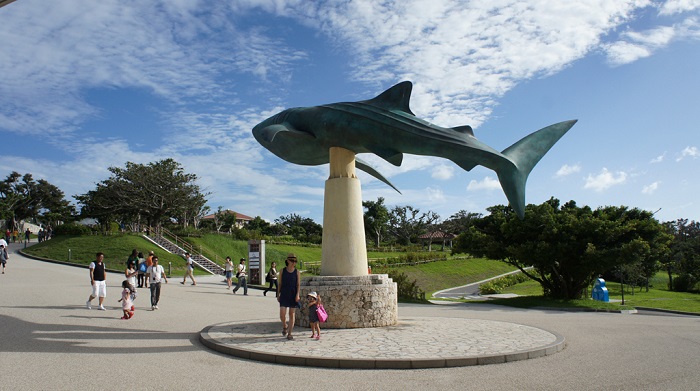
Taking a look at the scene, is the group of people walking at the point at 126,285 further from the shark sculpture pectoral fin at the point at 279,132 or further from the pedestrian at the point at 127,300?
the shark sculpture pectoral fin at the point at 279,132

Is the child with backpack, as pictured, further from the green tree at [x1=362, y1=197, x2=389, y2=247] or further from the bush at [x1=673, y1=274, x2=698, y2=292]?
the green tree at [x1=362, y1=197, x2=389, y2=247]

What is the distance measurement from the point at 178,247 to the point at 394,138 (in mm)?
33398

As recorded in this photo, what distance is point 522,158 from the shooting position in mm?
10344

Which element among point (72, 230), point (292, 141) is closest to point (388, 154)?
point (292, 141)

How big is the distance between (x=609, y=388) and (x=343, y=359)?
3.44 m

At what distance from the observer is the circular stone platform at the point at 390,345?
7.23 metres

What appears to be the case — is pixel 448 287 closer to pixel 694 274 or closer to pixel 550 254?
pixel 694 274

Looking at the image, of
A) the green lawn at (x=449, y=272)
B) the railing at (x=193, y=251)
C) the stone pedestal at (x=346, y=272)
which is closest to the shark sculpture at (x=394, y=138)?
the stone pedestal at (x=346, y=272)

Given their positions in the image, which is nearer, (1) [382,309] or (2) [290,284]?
(2) [290,284]

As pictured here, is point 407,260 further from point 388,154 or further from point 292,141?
point 388,154

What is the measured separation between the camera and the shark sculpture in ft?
33.6

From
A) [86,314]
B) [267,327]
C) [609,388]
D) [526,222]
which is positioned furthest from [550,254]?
[86,314]

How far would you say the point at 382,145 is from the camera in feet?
36.7

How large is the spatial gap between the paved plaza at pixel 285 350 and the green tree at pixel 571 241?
7998mm
